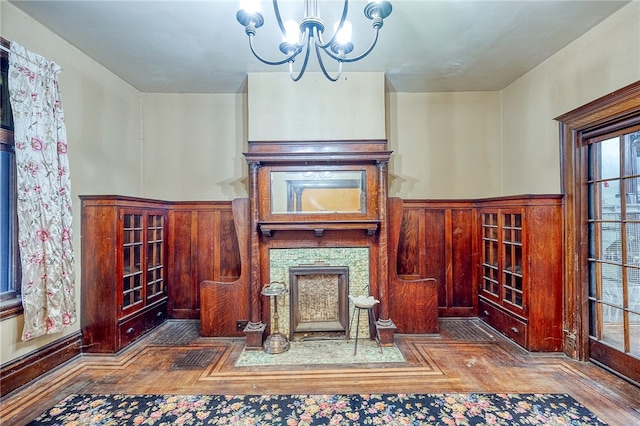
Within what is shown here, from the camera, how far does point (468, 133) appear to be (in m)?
4.12

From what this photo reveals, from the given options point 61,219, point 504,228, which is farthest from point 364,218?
point 61,219

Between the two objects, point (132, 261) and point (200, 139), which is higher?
point (200, 139)

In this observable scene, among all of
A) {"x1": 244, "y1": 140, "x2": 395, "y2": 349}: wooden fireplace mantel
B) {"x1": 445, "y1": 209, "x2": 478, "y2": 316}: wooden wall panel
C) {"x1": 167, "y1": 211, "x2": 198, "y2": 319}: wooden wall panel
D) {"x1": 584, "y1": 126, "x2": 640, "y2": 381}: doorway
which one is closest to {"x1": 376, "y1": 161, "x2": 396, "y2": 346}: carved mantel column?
{"x1": 244, "y1": 140, "x2": 395, "y2": 349}: wooden fireplace mantel

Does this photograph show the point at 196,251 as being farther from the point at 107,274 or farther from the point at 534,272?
the point at 534,272

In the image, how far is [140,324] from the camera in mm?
3373

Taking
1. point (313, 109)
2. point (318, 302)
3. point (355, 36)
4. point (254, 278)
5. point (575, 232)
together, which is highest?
point (355, 36)

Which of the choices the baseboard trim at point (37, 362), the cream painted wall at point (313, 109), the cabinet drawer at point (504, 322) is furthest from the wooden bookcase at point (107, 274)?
the cabinet drawer at point (504, 322)

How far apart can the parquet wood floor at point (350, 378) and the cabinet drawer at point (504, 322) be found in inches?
5.5

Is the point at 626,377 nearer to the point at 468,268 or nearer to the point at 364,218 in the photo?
the point at 468,268

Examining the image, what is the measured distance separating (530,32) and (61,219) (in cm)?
449

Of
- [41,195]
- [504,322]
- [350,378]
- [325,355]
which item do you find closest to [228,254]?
[325,355]

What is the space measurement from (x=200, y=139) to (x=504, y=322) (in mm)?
4283

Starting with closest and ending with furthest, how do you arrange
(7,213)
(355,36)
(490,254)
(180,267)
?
1. (7,213)
2. (355,36)
3. (490,254)
4. (180,267)

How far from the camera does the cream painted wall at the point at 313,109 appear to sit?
3432 mm
